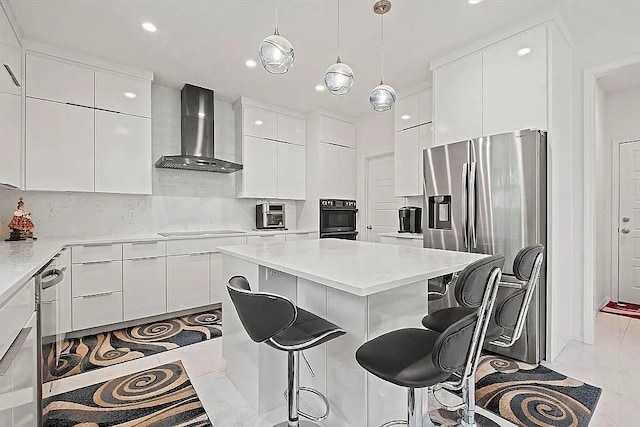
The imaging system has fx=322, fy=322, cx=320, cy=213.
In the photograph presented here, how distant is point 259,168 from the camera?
4.54 m

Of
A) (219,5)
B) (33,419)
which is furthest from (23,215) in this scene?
(219,5)

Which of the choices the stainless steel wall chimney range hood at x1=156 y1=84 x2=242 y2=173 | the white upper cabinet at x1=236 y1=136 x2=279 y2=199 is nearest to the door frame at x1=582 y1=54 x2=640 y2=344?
the white upper cabinet at x1=236 y1=136 x2=279 y2=199

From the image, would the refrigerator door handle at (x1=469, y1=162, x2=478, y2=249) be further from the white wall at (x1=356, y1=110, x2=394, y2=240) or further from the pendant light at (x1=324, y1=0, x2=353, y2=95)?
the white wall at (x1=356, y1=110, x2=394, y2=240)

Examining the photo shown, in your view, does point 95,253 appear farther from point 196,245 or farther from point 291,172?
point 291,172

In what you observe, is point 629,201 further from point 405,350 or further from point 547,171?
point 405,350

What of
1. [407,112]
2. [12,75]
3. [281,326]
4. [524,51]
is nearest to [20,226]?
[12,75]

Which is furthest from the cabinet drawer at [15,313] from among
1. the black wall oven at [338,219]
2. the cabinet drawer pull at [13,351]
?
the black wall oven at [338,219]

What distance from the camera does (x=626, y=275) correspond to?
3936 millimetres

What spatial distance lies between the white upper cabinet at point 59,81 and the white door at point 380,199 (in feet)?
12.5

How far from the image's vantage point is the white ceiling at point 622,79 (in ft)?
9.36

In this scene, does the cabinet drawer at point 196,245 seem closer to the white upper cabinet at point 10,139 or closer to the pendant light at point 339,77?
the white upper cabinet at point 10,139

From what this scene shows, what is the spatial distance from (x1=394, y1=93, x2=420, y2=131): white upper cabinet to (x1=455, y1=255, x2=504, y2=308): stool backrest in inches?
128

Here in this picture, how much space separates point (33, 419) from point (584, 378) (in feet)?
10.5

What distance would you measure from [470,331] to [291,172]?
13.5 feet
